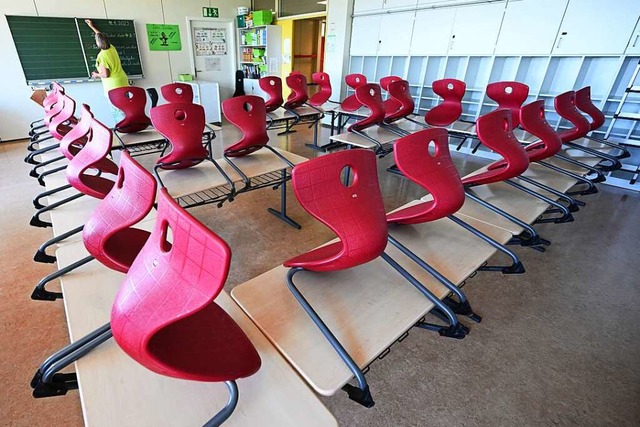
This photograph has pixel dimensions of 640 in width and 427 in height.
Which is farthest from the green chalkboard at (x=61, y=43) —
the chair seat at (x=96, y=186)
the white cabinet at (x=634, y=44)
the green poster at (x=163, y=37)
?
the white cabinet at (x=634, y=44)

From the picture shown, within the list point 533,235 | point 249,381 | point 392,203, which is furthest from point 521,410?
point 392,203

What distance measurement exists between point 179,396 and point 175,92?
3564mm

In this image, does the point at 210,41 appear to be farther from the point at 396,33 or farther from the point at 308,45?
the point at 396,33

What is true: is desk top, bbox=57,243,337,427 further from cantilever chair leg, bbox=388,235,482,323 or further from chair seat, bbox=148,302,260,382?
cantilever chair leg, bbox=388,235,482,323

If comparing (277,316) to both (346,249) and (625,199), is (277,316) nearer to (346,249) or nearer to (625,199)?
(346,249)

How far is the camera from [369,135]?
11.0ft

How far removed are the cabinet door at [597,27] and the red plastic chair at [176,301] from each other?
212 inches

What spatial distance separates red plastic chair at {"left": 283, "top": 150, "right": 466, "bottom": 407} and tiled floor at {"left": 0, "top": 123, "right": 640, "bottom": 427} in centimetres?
73

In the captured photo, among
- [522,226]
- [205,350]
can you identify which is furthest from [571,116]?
[205,350]

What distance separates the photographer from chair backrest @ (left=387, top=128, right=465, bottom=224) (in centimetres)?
134

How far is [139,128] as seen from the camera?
10.5ft

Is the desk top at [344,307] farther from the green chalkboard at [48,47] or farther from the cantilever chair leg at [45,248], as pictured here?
the green chalkboard at [48,47]

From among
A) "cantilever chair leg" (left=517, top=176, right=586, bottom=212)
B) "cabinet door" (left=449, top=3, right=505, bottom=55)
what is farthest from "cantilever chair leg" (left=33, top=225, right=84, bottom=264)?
"cabinet door" (left=449, top=3, right=505, bottom=55)

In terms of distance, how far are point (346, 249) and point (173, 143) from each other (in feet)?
5.27
